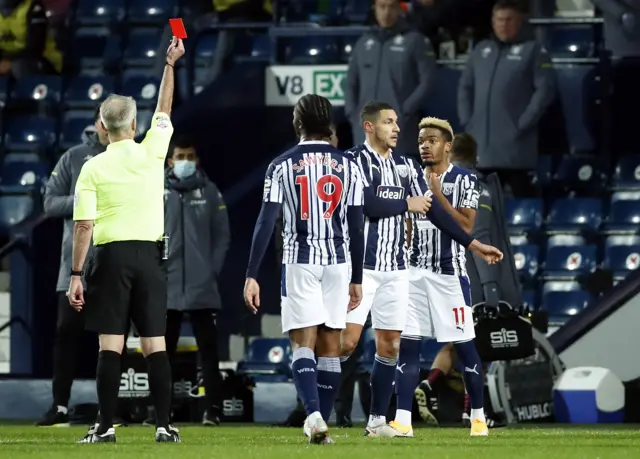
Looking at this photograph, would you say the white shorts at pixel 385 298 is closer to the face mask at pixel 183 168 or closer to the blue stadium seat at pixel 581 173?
the face mask at pixel 183 168

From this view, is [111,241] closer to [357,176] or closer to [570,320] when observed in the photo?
[357,176]

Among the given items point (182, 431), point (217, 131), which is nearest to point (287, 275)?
point (182, 431)

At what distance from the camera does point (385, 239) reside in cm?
1092

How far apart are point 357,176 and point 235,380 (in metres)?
4.28

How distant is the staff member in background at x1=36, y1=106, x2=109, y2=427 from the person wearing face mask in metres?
0.87

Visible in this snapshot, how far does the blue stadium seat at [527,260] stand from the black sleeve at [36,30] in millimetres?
5805

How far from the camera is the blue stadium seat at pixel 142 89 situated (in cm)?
1780

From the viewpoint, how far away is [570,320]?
14.5 meters

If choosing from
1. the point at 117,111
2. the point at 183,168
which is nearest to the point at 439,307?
the point at 117,111

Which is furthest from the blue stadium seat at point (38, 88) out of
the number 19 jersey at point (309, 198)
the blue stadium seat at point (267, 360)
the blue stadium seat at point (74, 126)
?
the number 19 jersey at point (309, 198)

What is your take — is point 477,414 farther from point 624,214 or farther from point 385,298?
point 624,214

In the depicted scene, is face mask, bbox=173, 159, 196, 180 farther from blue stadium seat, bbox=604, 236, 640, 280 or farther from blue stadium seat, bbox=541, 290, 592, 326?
blue stadium seat, bbox=604, 236, 640, 280

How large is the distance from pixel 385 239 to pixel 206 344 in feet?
9.79

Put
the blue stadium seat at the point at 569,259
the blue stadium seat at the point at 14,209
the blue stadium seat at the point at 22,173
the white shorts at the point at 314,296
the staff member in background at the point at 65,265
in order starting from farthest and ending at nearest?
the blue stadium seat at the point at 22,173 < the blue stadium seat at the point at 14,209 < the blue stadium seat at the point at 569,259 < the staff member in background at the point at 65,265 < the white shorts at the point at 314,296
